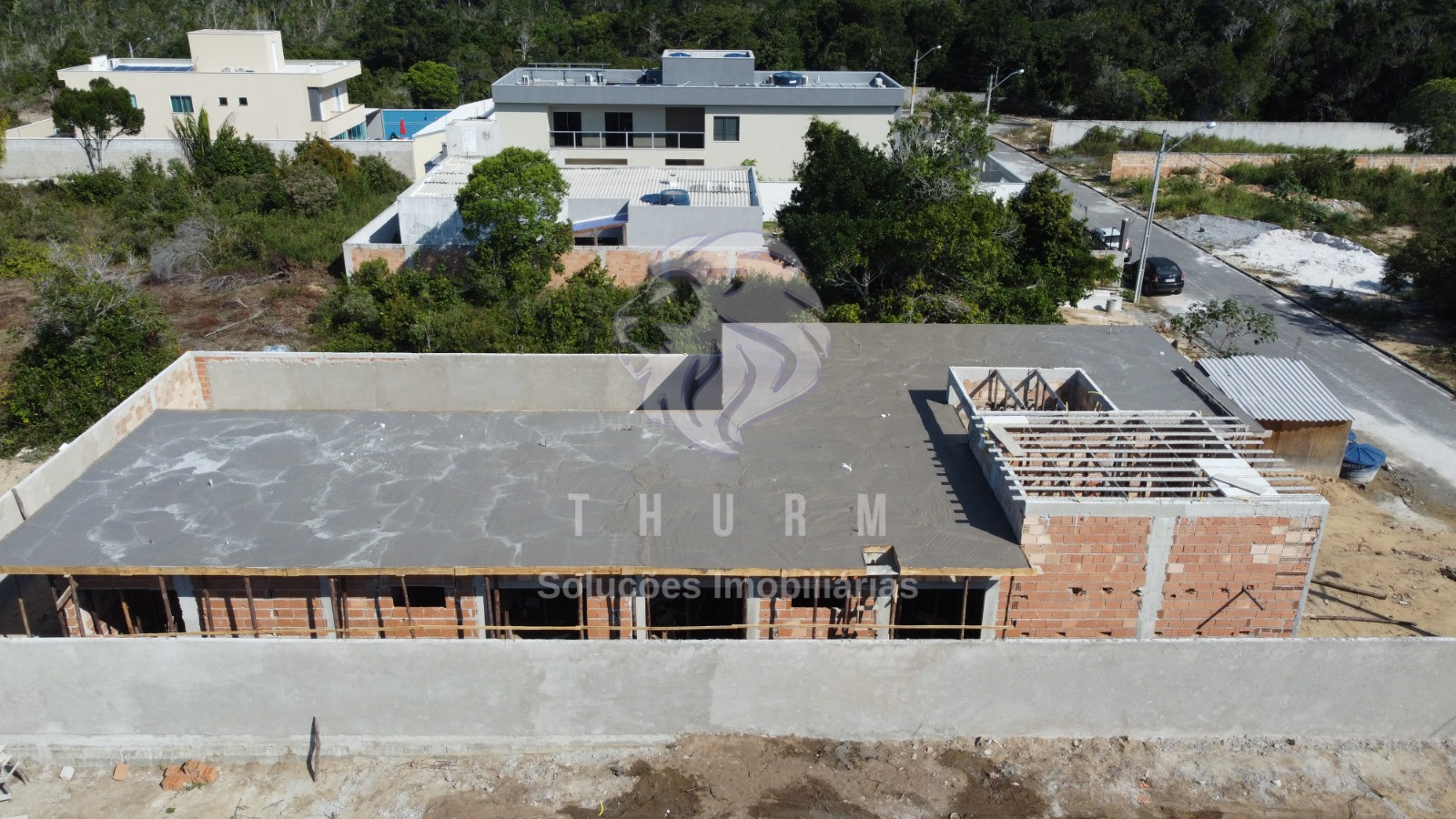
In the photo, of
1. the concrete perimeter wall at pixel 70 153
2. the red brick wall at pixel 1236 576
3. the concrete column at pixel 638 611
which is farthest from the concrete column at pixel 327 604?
the concrete perimeter wall at pixel 70 153

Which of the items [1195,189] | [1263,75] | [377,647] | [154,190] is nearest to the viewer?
[377,647]

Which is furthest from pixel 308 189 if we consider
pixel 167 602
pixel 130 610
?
pixel 167 602

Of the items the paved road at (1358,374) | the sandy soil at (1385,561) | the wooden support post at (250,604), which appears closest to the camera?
the wooden support post at (250,604)

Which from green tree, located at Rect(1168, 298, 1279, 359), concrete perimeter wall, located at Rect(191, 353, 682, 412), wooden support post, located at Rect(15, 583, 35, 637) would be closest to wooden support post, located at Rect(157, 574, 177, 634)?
wooden support post, located at Rect(15, 583, 35, 637)

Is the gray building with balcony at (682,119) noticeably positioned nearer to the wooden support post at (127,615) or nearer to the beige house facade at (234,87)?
the beige house facade at (234,87)

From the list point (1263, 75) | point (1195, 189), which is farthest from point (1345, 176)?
point (1263, 75)

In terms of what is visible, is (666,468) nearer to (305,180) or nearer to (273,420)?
(273,420)

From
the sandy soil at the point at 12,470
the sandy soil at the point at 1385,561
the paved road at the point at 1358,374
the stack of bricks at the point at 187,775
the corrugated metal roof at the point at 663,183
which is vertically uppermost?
the corrugated metal roof at the point at 663,183
